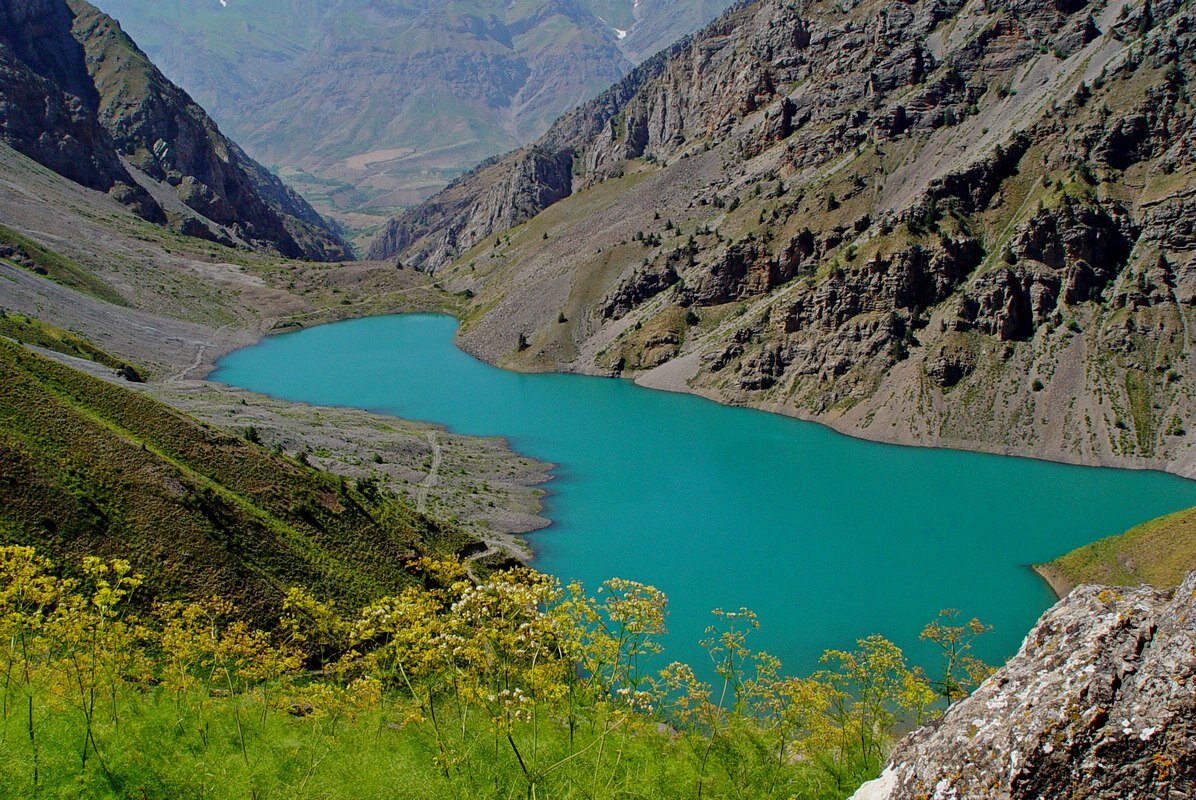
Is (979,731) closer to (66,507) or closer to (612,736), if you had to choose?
(612,736)

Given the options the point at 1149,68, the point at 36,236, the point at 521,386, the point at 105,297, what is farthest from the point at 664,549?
the point at 36,236

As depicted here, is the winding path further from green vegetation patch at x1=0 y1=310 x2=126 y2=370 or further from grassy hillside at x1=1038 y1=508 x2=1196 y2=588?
grassy hillside at x1=1038 y1=508 x2=1196 y2=588

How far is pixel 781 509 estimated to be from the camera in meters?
68.1

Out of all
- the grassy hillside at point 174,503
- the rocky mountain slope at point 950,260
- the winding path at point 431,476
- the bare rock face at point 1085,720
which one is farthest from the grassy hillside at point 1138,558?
the bare rock face at point 1085,720

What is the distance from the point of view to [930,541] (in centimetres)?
6025

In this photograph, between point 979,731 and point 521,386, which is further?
point 521,386

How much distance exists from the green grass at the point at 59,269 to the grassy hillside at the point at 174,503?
108 metres

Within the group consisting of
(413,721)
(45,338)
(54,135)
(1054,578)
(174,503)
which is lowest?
(45,338)

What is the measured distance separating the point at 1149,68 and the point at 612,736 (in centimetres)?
12398

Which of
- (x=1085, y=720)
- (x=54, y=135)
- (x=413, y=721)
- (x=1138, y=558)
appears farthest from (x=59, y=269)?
(x=1085, y=720)

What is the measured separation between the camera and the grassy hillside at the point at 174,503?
104ft

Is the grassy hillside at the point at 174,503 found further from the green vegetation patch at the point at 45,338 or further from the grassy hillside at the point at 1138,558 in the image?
the grassy hillside at the point at 1138,558

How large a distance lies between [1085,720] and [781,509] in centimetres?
6260

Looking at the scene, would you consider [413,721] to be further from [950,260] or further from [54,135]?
[54,135]
